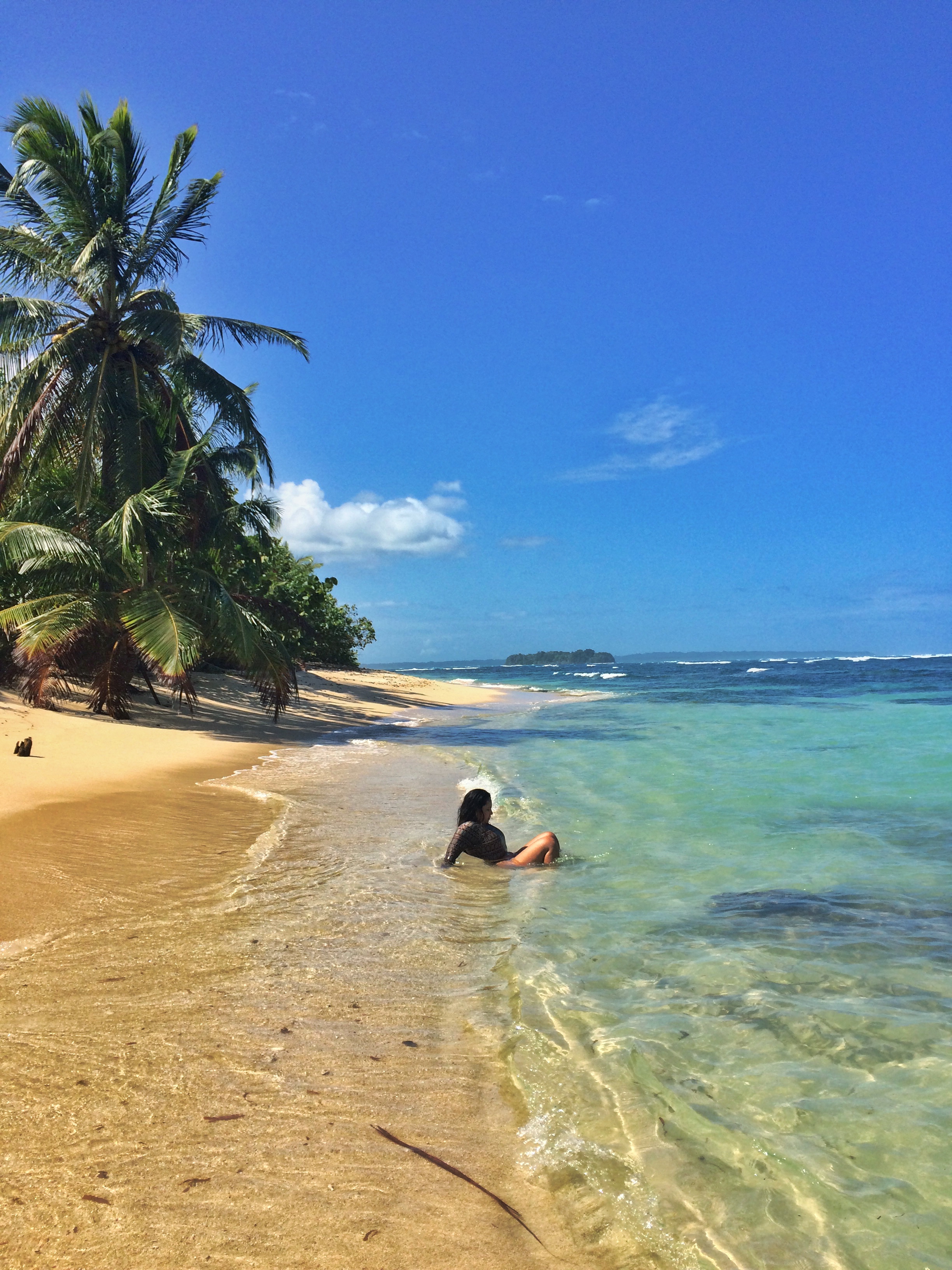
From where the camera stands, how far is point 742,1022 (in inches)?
152

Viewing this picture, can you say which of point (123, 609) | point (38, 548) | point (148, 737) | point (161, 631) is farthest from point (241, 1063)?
point (123, 609)

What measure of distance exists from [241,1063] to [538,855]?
13.7ft

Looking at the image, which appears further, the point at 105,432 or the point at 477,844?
the point at 105,432

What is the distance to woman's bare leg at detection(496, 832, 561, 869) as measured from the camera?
7.04 metres

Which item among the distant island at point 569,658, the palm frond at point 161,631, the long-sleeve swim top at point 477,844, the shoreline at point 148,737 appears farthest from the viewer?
the distant island at point 569,658

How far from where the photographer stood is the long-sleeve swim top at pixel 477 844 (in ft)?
22.4

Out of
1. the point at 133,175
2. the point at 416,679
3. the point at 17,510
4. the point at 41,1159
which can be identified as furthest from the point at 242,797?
the point at 416,679

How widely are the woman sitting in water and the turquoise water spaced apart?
0.71 feet

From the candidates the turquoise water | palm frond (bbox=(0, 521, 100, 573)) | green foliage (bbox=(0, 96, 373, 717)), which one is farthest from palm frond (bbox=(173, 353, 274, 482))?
the turquoise water

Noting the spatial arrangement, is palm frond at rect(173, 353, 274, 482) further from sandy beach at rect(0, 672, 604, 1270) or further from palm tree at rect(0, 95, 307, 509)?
sandy beach at rect(0, 672, 604, 1270)

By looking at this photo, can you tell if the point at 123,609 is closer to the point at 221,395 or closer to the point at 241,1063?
the point at 221,395

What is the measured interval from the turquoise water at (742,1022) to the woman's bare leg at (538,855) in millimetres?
207

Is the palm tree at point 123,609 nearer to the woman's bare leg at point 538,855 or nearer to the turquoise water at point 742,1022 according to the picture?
the turquoise water at point 742,1022

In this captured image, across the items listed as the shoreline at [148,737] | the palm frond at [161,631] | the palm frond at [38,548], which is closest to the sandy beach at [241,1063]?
the shoreline at [148,737]
